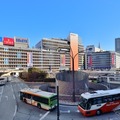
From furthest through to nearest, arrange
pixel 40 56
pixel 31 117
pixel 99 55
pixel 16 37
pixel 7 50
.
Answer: pixel 99 55 < pixel 40 56 < pixel 16 37 < pixel 7 50 < pixel 31 117

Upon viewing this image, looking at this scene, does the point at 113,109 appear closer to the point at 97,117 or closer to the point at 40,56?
the point at 97,117

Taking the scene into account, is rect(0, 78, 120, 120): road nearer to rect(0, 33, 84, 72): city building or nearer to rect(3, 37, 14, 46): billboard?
rect(0, 33, 84, 72): city building

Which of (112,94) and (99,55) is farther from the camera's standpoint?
(99,55)

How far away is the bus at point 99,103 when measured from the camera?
20844 millimetres

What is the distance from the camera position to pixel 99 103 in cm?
2128

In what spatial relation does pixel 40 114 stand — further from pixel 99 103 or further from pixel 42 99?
pixel 99 103

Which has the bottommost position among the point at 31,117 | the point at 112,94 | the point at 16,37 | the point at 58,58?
the point at 31,117

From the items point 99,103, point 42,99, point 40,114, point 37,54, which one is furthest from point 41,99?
point 37,54

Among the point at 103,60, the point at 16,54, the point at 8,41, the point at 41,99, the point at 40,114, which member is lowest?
the point at 40,114

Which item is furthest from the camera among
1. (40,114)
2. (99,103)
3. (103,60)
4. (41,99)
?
(103,60)

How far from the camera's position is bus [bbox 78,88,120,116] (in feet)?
68.4

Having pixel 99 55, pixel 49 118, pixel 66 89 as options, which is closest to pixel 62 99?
pixel 66 89

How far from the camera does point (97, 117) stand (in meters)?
20.5

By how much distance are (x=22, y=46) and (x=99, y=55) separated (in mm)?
92640
